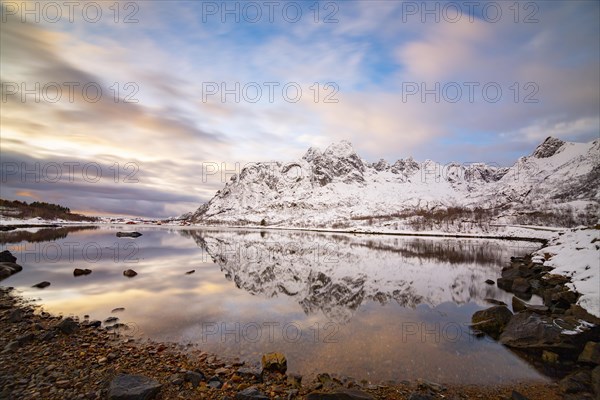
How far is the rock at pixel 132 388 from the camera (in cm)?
789

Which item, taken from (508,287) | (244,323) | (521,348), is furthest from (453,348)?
(508,287)

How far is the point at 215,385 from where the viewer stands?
9.12 m

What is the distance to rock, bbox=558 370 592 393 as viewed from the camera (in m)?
9.99

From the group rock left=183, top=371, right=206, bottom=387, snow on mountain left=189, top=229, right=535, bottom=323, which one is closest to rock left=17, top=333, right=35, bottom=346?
rock left=183, top=371, right=206, bottom=387

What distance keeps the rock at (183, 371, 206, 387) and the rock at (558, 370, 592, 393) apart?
12.0 metres

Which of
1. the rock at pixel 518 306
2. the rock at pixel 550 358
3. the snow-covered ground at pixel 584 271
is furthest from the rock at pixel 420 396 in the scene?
the rock at pixel 518 306

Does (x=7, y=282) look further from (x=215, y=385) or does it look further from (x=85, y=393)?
(x=215, y=385)

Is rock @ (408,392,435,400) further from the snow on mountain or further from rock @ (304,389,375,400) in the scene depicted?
the snow on mountain

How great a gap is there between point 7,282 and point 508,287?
4164cm

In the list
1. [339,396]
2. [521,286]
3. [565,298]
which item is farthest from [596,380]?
[521,286]

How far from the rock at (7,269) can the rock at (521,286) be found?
4287 centimetres

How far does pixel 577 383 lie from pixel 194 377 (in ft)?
42.2

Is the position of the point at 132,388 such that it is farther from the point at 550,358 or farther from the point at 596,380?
the point at 550,358

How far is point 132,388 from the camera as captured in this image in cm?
820
